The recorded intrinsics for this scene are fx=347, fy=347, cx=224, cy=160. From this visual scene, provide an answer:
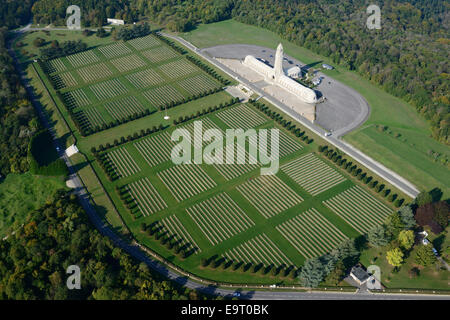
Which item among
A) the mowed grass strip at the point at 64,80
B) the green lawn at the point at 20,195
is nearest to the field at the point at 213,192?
the mowed grass strip at the point at 64,80

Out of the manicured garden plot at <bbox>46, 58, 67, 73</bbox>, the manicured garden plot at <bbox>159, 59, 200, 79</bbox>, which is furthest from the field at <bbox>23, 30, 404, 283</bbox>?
the manicured garden plot at <bbox>46, 58, 67, 73</bbox>

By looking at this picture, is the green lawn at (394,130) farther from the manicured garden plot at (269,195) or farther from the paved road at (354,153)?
the manicured garden plot at (269,195)

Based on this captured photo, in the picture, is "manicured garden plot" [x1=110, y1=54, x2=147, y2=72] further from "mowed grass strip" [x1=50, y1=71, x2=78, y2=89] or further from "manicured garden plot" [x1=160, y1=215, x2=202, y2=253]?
"manicured garden plot" [x1=160, y1=215, x2=202, y2=253]

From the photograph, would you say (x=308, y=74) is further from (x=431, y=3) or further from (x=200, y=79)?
(x=431, y=3)

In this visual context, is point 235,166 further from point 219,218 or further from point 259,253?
point 259,253

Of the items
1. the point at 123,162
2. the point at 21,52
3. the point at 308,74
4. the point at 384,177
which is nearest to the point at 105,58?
the point at 21,52

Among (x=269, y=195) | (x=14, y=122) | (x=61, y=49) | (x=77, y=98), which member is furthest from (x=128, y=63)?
(x=269, y=195)

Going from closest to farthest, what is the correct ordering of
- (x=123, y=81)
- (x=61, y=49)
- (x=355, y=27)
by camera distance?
(x=123, y=81) < (x=61, y=49) < (x=355, y=27)
